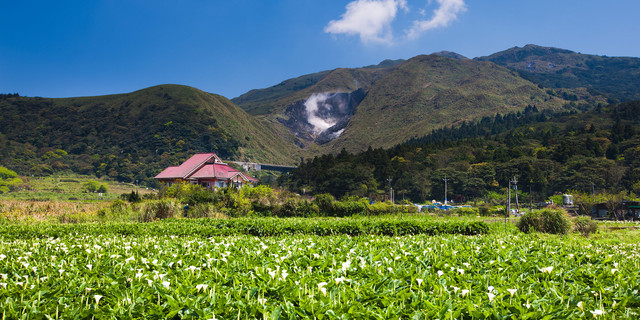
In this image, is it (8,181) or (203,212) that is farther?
(8,181)

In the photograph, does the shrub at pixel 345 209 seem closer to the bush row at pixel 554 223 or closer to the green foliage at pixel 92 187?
the bush row at pixel 554 223

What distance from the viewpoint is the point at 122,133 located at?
10538 cm

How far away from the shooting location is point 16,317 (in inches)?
109

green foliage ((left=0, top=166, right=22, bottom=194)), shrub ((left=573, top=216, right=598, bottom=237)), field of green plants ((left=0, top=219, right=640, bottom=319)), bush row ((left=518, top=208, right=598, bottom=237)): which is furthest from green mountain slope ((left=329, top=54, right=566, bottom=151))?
field of green plants ((left=0, top=219, right=640, bottom=319))

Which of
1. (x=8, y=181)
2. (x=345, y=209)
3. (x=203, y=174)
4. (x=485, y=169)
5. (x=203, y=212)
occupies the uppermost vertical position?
(x=485, y=169)

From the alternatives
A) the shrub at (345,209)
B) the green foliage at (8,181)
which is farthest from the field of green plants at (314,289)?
the green foliage at (8,181)

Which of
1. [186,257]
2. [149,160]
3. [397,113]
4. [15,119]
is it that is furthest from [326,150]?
[186,257]

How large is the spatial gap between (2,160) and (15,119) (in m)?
25.7

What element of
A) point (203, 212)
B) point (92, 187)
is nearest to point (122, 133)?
point (92, 187)

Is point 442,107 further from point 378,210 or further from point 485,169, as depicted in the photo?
point 378,210

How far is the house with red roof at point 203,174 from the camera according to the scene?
52322 mm

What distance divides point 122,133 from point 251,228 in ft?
347

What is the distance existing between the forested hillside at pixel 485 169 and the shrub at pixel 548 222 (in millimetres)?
35840

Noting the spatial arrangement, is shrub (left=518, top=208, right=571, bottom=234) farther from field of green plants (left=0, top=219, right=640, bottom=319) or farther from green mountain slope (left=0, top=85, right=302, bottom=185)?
green mountain slope (left=0, top=85, right=302, bottom=185)
